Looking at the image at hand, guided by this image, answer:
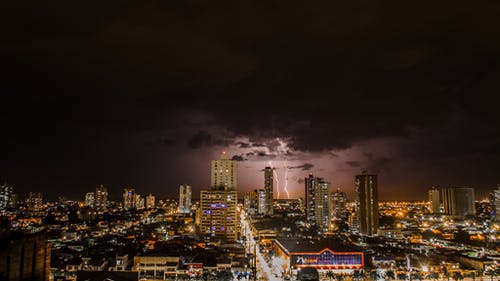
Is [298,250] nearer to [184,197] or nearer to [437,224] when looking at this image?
[437,224]

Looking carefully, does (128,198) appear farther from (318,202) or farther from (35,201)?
(318,202)

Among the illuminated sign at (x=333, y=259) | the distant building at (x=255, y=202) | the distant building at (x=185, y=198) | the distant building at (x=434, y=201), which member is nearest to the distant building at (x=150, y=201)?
the distant building at (x=185, y=198)

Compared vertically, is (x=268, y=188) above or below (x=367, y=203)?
above

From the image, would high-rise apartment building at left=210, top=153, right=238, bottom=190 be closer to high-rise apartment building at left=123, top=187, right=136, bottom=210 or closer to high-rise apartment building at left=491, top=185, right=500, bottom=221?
high-rise apartment building at left=491, top=185, right=500, bottom=221

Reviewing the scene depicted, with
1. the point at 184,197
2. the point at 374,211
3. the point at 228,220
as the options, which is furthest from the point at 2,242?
the point at 184,197

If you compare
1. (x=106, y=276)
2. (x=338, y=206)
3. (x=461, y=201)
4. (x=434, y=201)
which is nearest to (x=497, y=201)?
(x=461, y=201)

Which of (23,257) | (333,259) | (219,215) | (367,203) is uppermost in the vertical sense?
(367,203)
